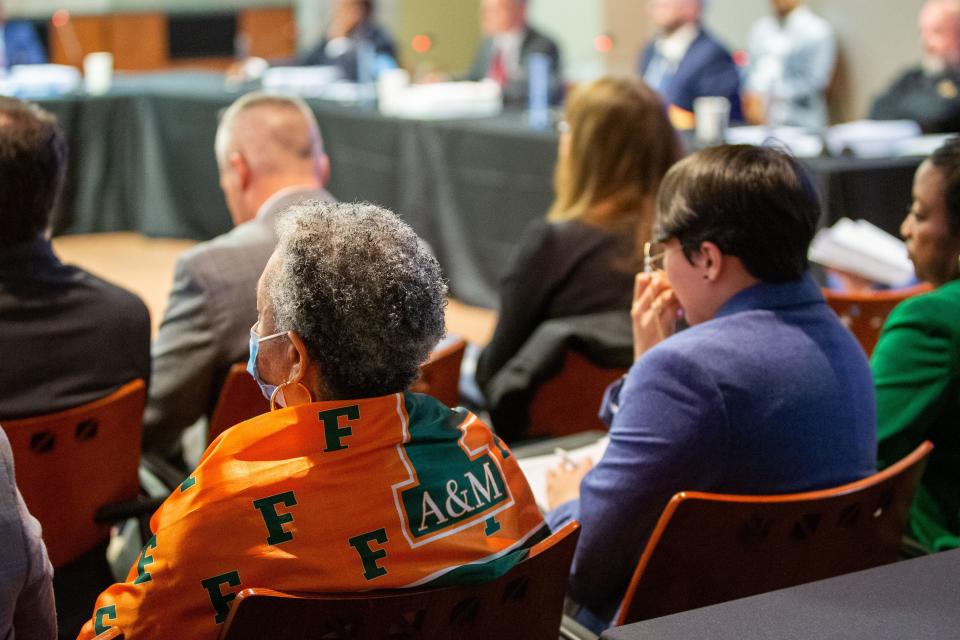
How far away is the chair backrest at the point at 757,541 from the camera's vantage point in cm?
143

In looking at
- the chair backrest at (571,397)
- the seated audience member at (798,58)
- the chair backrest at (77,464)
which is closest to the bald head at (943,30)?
the seated audience member at (798,58)

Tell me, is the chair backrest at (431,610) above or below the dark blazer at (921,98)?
below

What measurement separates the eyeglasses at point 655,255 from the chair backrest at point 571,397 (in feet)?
1.75

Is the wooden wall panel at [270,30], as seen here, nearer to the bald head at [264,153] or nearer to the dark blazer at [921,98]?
the dark blazer at [921,98]

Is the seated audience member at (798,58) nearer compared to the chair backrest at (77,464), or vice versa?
the chair backrest at (77,464)

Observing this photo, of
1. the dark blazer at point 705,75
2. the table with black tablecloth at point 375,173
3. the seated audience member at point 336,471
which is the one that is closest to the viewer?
the seated audience member at point 336,471

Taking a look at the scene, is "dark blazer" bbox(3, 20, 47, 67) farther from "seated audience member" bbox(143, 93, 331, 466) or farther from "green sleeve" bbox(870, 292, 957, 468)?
"green sleeve" bbox(870, 292, 957, 468)

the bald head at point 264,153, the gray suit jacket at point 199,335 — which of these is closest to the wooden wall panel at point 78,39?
the bald head at point 264,153

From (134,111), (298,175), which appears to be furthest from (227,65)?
(298,175)

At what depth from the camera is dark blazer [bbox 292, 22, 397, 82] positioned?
6.93m

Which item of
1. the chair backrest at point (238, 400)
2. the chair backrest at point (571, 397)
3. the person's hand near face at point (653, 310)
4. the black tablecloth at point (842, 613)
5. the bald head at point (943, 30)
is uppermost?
the bald head at point (943, 30)

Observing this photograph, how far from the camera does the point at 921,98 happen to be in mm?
5773

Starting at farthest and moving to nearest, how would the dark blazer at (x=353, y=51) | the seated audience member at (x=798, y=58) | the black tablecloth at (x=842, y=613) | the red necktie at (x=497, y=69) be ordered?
the seated audience member at (x=798, y=58)
the dark blazer at (x=353, y=51)
the red necktie at (x=497, y=69)
the black tablecloth at (x=842, y=613)

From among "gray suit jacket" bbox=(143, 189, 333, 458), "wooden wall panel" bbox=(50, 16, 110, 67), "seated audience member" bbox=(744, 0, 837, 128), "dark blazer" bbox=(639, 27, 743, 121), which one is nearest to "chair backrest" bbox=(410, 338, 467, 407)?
"gray suit jacket" bbox=(143, 189, 333, 458)
